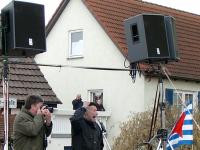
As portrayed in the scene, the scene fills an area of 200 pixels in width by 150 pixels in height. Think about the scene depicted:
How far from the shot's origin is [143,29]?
29.9 ft

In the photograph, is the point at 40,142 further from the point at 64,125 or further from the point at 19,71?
the point at 19,71

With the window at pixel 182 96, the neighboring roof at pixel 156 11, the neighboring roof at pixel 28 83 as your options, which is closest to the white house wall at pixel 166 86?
the window at pixel 182 96

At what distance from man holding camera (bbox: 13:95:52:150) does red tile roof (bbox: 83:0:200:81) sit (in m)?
11.2

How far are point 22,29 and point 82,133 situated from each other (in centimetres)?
167

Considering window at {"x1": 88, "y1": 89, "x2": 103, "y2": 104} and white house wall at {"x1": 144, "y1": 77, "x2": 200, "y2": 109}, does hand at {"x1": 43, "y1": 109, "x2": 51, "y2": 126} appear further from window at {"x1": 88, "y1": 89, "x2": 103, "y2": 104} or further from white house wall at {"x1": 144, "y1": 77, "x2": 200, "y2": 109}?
window at {"x1": 88, "y1": 89, "x2": 103, "y2": 104}

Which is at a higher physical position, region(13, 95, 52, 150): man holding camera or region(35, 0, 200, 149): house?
region(35, 0, 200, 149): house

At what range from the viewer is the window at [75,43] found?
20.6m

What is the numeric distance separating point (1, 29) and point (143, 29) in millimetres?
2252

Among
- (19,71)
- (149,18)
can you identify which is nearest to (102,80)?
(19,71)

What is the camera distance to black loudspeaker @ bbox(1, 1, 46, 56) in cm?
807

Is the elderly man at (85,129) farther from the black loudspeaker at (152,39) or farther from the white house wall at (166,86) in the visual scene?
the white house wall at (166,86)

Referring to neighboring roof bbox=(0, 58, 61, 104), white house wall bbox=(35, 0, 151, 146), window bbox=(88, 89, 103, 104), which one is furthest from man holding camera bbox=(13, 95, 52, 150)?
window bbox=(88, 89, 103, 104)

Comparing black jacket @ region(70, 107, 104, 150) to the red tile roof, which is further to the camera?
the red tile roof

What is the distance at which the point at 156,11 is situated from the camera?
72.1 feet
